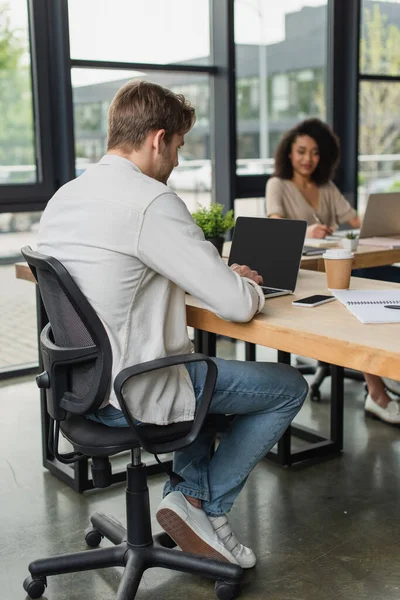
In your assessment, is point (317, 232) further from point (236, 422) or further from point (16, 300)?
point (16, 300)

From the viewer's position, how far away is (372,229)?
11.8 ft

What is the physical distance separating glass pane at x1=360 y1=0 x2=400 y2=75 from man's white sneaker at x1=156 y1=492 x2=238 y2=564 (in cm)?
429

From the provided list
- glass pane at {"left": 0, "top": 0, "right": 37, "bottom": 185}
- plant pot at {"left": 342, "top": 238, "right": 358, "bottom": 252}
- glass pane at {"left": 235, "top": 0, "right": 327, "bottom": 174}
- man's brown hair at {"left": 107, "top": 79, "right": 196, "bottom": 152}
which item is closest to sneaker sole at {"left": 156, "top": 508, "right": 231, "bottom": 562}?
man's brown hair at {"left": 107, "top": 79, "right": 196, "bottom": 152}

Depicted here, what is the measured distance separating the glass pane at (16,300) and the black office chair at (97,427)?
7.83ft

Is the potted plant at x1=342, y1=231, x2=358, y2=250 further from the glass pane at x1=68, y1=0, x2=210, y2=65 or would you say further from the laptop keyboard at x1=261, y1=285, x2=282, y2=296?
the glass pane at x1=68, y1=0, x2=210, y2=65

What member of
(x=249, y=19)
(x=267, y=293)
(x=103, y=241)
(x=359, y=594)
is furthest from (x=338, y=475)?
(x=249, y=19)

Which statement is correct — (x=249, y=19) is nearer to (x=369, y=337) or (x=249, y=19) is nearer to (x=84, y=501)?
(x=84, y=501)

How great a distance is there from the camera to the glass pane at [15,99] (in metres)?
4.21

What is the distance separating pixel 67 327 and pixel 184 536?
72cm

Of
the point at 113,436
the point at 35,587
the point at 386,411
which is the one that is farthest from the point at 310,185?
the point at 35,587

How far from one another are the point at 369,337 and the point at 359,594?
33.2 inches

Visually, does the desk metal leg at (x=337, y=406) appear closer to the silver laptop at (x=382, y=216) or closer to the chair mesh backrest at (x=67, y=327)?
the silver laptop at (x=382, y=216)

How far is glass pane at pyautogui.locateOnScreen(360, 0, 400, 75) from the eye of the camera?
5.61 meters

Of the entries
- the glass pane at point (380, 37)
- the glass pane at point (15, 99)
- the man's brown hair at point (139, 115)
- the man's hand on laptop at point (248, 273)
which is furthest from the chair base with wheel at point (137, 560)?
the glass pane at point (380, 37)
